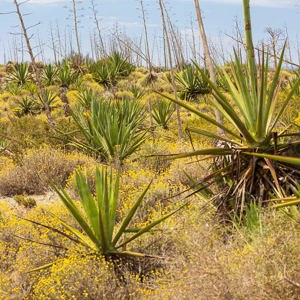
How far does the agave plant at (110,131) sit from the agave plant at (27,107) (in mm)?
11605

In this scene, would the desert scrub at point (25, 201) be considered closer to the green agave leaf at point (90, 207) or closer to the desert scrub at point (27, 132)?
the green agave leaf at point (90, 207)

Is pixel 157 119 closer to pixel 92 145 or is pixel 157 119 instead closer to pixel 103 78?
pixel 92 145

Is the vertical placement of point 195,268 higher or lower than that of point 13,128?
higher

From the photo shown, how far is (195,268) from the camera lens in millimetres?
4312

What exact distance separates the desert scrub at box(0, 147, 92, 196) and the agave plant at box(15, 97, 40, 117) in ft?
37.0

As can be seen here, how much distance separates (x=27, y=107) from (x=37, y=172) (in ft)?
40.7

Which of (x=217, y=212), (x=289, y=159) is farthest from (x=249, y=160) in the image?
(x=289, y=159)

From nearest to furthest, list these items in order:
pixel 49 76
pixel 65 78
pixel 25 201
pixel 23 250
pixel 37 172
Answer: pixel 23 250 → pixel 25 201 → pixel 37 172 → pixel 65 78 → pixel 49 76

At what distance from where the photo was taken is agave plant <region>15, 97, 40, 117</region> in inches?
853

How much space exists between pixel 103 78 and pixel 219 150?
2160cm

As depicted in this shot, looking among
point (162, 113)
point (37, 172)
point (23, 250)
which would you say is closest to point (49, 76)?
point (162, 113)

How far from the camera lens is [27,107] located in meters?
21.8

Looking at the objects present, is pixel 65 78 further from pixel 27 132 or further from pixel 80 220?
pixel 80 220

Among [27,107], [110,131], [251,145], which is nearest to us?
[251,145]
